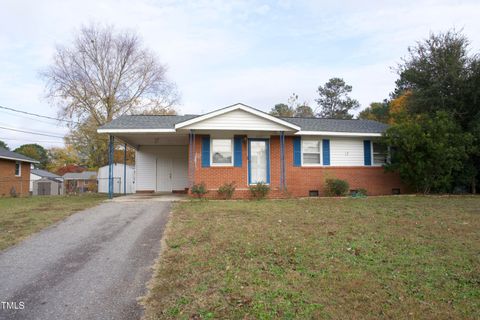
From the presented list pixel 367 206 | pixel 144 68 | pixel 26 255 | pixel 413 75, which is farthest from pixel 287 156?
pixel 144 68

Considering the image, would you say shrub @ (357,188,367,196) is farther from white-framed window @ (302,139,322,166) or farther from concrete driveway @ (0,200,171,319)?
concrete driveway @ (0,200,171,319)

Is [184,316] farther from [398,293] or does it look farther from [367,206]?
[367,206]

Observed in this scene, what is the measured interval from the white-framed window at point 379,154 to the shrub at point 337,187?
2490 mm

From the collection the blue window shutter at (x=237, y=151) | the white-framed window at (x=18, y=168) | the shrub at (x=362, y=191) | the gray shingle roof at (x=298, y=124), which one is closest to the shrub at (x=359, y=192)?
the shrub at (x=362, y=191)

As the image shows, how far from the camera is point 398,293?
346 cm

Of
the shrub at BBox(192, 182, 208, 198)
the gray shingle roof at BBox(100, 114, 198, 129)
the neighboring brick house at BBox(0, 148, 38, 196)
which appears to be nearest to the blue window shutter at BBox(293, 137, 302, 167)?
the shrub at BBox(192, 182, 208, 198)

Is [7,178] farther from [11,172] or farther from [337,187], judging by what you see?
[337,187]

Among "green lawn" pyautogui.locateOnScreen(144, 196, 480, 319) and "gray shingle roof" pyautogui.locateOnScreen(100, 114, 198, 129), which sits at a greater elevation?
"gray shingle roof" pyautogui.locateOnScreen(100, 114, 198, 129)

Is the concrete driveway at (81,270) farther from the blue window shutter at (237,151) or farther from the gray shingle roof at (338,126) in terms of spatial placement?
the gray shingle roof at (338,126)

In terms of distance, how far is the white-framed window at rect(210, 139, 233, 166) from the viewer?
42.1 feet

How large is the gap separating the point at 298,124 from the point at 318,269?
10.4 metres

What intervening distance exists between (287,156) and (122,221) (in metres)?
7.74

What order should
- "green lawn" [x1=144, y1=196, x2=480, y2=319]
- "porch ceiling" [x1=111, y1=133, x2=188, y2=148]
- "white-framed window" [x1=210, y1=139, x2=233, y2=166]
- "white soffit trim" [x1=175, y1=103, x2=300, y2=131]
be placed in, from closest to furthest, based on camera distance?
1. "green lawn" [x1=144, y1=196, x2=480, y2=319]
2. "white soffit trim" [x1=175, y1=103, x2=300, y2=131]
3. "white-framed window" [x1=210, y1=139, x2=233, y2=166]
4. "porch ceiling" [x1=111, y1=133, x2=188, y2=148]

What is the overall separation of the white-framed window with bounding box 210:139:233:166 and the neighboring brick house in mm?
15541
